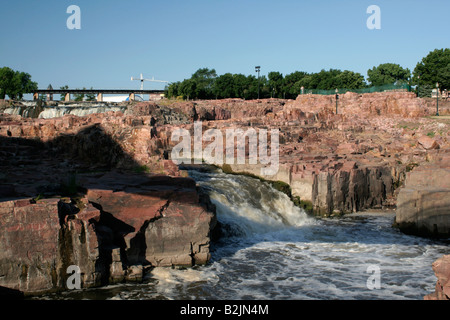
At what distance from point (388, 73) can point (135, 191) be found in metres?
58.0

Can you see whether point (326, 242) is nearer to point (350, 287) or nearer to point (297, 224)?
point (297, 224)

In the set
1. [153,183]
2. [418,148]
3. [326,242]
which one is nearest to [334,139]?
[418,148]

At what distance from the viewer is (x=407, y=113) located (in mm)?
37125

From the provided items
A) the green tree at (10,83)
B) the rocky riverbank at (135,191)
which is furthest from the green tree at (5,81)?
the rocky riverbank at (135,191)

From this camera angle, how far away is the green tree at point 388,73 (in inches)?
2468

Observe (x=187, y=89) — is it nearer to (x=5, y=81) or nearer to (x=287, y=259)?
(x=5, y=81)

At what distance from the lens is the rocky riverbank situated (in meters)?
10.8

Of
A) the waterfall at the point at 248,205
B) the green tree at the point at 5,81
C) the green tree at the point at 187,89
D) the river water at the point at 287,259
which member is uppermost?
the green tree at the point at 5,81

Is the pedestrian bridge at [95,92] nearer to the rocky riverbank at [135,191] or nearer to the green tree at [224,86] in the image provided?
the green tree at [224,86]

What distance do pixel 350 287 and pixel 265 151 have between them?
12.6 meters

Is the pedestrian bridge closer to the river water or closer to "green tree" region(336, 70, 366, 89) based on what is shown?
"green tree" region(336, 70, 366, 89)

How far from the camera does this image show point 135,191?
12945 millimetres

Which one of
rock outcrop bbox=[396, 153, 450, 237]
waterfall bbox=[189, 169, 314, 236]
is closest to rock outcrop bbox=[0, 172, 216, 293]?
waterfall bbox=[189, 169, 314, 236]

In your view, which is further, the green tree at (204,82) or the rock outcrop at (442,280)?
the green tree at (204,82)
